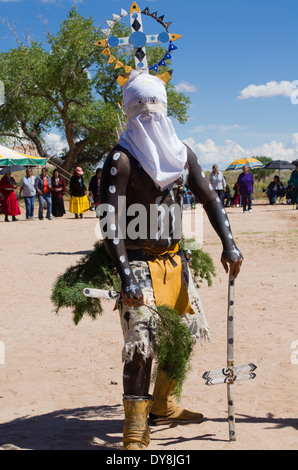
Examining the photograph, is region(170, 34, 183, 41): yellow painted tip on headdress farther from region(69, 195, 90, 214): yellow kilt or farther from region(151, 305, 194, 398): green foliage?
region(69, 195, 90, 214): yellow kilt

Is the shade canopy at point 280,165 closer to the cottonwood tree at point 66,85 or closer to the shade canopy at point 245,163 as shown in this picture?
the shade canopy at point 245,163

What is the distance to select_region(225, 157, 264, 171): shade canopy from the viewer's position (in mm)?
28702

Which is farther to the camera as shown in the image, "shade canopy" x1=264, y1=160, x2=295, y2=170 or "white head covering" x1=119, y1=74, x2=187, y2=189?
"shade canopy" x1=264, y1=160, x2=295, y2=170

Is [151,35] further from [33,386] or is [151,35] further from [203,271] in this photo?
[33,386]

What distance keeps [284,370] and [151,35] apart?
2786mm

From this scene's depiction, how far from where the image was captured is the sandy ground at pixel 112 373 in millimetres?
3479

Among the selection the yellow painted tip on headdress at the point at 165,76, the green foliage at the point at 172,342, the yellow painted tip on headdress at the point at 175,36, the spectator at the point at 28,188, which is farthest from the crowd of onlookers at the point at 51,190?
the green foliage at the point at 172,342

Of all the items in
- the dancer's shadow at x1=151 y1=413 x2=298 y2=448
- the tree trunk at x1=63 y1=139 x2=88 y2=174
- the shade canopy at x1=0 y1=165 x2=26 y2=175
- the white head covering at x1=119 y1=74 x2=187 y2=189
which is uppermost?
the tree trunk at x1=63 y1=139 x2=88 y2=174

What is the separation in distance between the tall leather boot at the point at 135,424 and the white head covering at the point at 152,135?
4.02 ft

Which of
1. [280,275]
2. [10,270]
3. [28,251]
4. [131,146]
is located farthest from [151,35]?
[28,251]

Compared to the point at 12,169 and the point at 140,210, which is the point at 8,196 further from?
the point at 140,210

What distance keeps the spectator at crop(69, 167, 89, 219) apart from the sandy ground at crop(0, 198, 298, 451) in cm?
969

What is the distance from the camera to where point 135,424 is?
3098mm

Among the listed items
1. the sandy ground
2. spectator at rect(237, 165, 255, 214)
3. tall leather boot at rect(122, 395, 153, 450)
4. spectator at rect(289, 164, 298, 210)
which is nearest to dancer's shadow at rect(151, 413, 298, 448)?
the sandy ground
